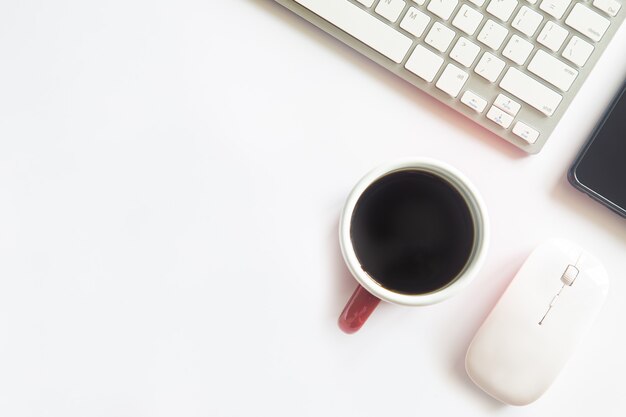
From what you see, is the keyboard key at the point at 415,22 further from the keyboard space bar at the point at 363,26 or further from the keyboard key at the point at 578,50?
the keyboard key at the point at 578,50

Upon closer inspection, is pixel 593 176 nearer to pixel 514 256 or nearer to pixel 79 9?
pixel 514 256

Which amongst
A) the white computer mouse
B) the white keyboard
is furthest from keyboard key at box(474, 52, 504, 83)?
the white computer mouse

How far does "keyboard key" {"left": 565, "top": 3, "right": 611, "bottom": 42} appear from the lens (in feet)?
1.44

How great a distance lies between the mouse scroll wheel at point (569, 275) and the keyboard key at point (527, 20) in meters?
0.19

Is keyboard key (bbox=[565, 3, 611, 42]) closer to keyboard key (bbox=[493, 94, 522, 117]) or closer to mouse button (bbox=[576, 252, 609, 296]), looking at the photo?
keyboard key (bbox=[493, 94, 522, 117])

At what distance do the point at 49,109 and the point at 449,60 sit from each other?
1.14 ft

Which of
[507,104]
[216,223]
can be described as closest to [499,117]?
[507,104]

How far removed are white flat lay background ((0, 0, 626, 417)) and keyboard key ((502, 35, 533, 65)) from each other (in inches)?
2.8

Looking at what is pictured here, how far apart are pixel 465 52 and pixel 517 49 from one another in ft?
0.13

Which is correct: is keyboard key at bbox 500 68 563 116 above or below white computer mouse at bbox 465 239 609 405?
above

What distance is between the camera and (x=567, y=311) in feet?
1.45

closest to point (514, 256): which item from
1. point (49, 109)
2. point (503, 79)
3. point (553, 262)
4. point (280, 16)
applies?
point (553, 262)

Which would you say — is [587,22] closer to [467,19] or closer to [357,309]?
[467,19]

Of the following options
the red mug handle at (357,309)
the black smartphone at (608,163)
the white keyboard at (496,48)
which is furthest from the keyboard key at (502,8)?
the red mug handle at (357,309)
